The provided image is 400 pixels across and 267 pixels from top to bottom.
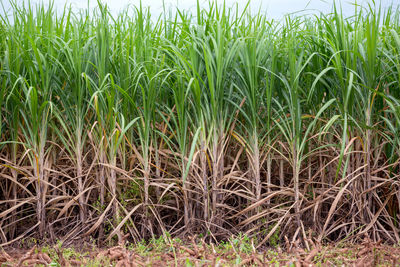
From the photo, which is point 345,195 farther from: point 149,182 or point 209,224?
point 149,182

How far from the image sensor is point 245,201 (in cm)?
329

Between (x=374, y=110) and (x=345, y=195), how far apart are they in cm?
64

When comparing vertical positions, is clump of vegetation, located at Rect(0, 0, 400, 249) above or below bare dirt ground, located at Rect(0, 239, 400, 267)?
above

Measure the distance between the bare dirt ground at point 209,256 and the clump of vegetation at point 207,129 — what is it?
0.37ft

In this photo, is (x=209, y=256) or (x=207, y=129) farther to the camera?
(x=207, y=129)

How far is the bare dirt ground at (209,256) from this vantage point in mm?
2406

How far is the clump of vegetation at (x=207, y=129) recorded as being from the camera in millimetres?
2846

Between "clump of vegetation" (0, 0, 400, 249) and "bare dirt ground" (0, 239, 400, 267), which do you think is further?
"clump of vegetation" (0, 0, 400, 249)

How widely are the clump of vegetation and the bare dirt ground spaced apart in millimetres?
114

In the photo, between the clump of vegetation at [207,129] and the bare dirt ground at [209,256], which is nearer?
the bare dirt ground at [209,256]

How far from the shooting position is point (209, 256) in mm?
2521

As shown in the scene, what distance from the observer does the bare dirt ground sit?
7.89ft

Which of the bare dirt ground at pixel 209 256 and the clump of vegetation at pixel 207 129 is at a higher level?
the clump of vegetation at pixel 207 129

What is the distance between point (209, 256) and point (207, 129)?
33.2 inches
